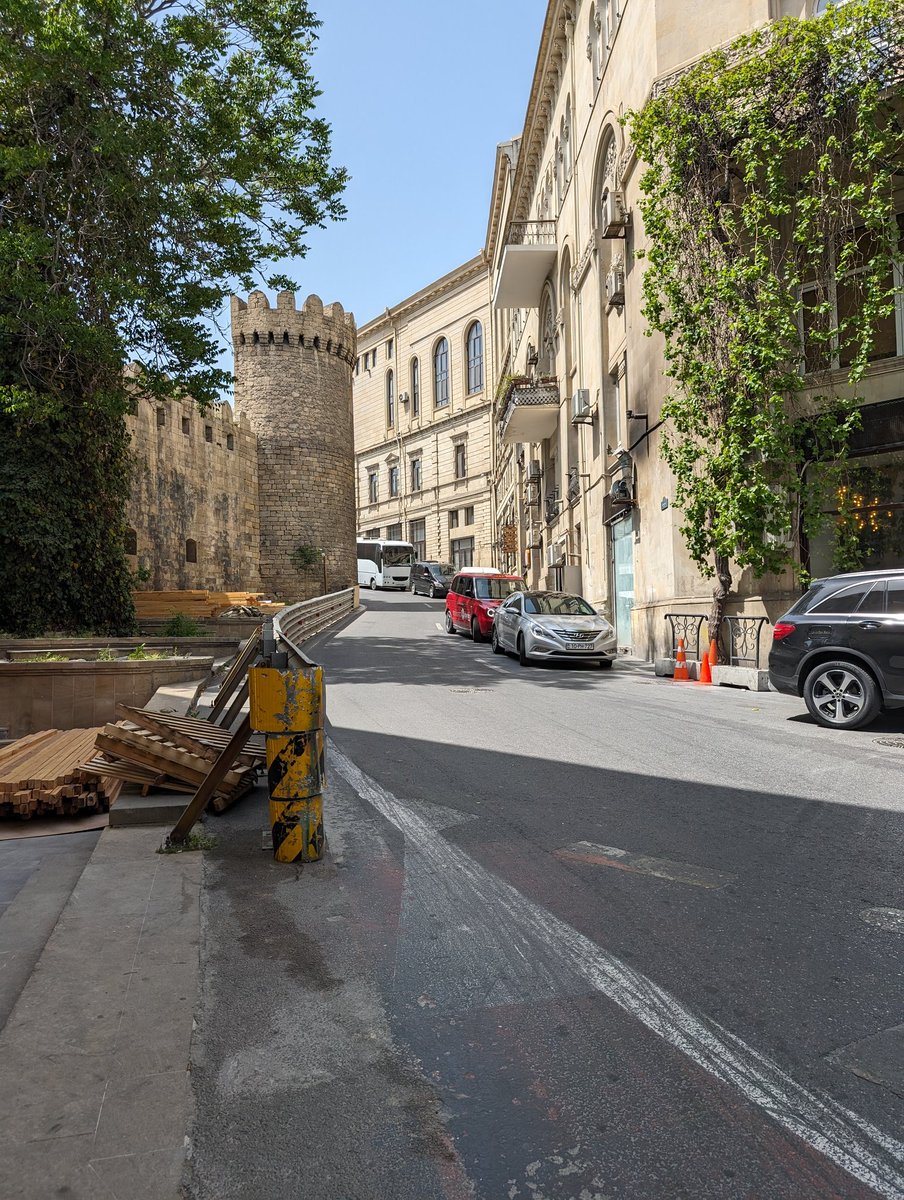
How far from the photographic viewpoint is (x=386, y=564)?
54844 mm

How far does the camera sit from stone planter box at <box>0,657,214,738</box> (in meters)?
9.62

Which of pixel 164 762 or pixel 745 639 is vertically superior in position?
pixel 745 639

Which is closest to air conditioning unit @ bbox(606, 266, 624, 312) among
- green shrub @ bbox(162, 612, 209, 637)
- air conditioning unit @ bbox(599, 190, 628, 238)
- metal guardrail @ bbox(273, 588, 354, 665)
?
air conditioning unit @ bbox(599, 190, 628, 238)

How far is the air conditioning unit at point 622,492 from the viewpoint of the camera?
1831 centimetres

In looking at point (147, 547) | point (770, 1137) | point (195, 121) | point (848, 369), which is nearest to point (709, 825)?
point (770, 1137)

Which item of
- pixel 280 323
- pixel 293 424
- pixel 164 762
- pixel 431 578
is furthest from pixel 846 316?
pixel 431 578

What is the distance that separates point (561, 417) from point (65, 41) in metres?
17.9

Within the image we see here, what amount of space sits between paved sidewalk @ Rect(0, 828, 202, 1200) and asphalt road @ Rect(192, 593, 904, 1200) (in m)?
0.11

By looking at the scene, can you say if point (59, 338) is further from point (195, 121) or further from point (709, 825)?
point (709, 825)

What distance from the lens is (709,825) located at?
197 inches

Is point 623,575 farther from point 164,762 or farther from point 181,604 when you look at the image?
point 164,762

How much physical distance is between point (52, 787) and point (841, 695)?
722 centimetres

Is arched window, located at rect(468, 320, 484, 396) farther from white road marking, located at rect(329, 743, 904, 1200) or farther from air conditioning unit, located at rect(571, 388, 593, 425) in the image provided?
white road marking, located at rect(329, 743, 904, 1200)

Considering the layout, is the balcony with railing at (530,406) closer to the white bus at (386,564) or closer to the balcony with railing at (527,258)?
the balcony with railing at (527,258)
